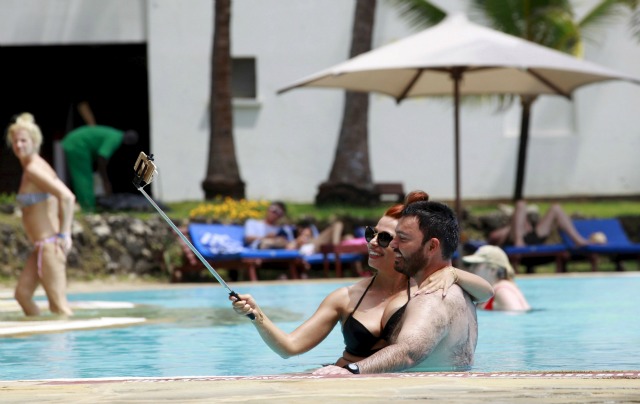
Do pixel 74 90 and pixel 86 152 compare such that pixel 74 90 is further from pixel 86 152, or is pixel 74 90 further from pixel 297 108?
pixel 86 152

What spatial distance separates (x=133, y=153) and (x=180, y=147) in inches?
175

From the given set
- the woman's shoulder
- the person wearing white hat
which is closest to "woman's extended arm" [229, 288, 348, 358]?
the woman's shoulder

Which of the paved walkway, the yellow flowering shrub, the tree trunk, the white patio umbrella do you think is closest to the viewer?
the paved walkway

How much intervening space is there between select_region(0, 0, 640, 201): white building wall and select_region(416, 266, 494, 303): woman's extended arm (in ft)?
66.9

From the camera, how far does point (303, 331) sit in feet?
22.6

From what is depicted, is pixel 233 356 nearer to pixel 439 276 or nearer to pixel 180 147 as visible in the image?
pixel 439 276

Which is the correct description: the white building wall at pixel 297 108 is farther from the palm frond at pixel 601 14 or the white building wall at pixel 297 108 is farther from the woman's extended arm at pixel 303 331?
the woman's extended arm at pixel 303 331

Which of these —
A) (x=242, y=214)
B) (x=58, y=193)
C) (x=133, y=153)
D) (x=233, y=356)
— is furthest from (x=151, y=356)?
(x=133, y=153)

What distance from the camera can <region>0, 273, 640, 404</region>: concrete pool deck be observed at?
5.19 metres

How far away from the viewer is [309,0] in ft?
89.5

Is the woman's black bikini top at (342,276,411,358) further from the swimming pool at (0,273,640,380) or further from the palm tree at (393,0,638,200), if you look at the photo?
the palm tree at (393,0,638,200)

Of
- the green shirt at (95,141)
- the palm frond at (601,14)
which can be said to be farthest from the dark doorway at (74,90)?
the palm frond at (601,14)

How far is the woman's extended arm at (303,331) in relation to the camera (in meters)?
6.67

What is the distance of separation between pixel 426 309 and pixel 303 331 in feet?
2.21
